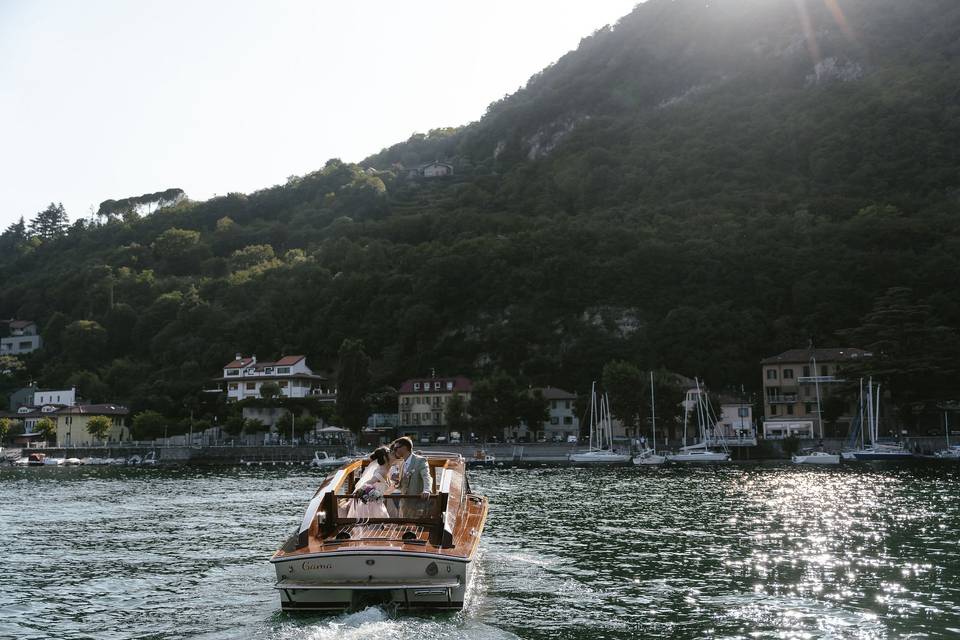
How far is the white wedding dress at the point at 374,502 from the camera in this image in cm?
1786

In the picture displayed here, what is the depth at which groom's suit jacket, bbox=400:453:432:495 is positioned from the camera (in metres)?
18.8

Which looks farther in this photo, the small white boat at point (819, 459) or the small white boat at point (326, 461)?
the small white boat at point (326, 461)

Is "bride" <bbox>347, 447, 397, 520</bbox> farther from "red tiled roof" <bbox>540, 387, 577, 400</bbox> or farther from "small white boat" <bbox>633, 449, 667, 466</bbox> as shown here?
"red tiled roof" <bbox>540, 387, 577, 400</bbox>

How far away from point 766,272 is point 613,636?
128522 millimetres

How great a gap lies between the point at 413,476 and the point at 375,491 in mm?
1076

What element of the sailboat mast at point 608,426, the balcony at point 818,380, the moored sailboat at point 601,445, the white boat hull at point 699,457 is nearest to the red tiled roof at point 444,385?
the moored sailboat at point 601,445

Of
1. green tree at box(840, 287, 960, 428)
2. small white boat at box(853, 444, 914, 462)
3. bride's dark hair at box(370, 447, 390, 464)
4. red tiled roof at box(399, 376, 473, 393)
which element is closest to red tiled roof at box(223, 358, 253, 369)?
red tiled roof at box(399, 376, 473, 393)

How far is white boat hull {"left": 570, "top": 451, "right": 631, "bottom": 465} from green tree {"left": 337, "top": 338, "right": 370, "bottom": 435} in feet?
119

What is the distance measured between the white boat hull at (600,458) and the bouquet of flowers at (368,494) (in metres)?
71.3

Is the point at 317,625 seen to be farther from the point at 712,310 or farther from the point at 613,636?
the point at 712,310

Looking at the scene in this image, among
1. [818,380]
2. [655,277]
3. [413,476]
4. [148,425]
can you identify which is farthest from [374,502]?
[655,277]

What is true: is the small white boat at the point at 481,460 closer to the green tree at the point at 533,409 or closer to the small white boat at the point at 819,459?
the green tree at the point at 533,409

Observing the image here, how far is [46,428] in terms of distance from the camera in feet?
398

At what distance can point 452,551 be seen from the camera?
15500 mm
